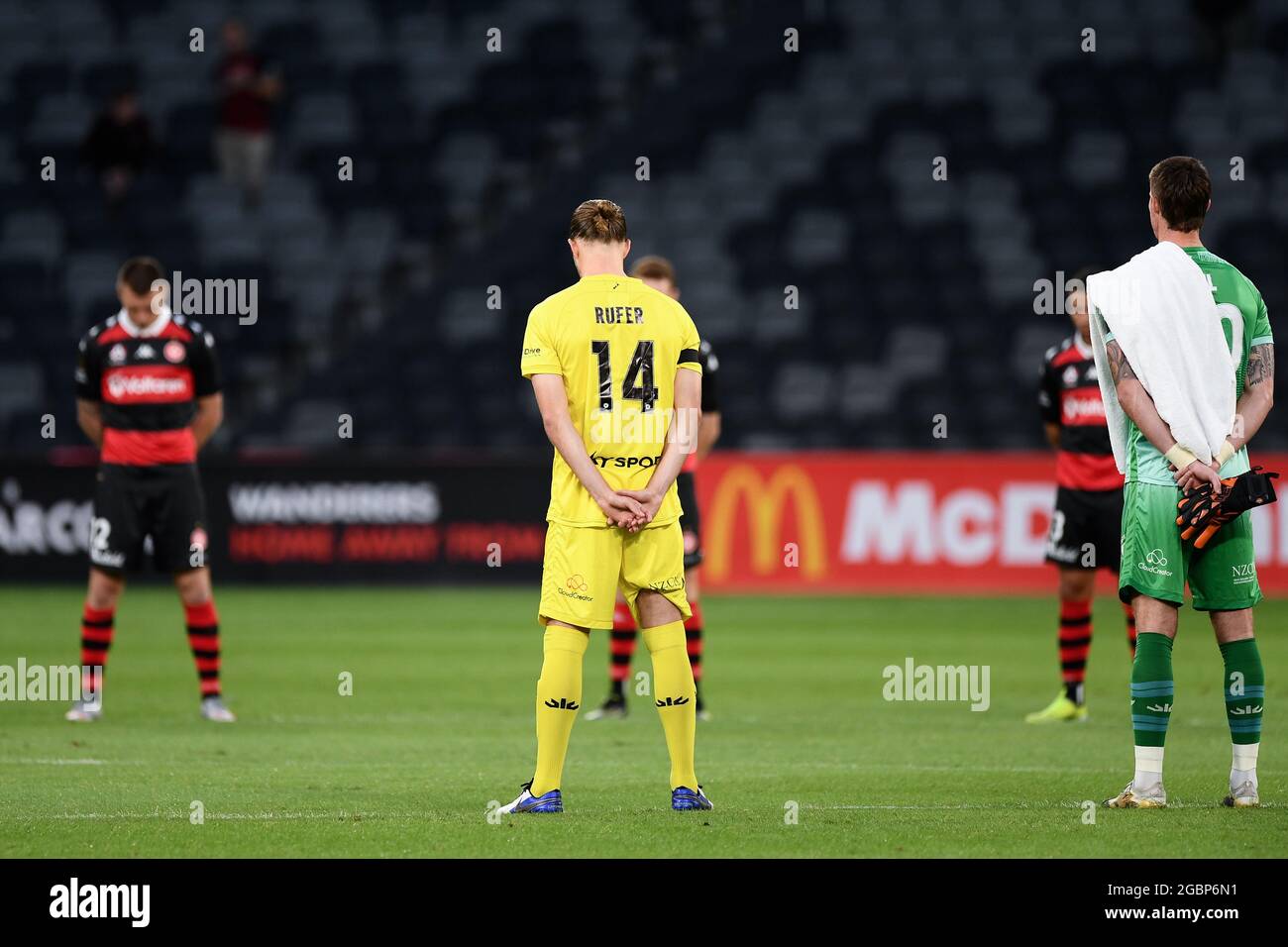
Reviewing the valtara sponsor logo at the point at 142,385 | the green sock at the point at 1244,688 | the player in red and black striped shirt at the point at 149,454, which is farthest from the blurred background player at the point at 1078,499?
the valtara sponsor logo at the point at 142,385

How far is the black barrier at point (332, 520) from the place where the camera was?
1981 cm

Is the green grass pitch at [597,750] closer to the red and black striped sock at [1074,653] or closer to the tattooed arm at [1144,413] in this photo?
the red and black striped sock at [1074,653]

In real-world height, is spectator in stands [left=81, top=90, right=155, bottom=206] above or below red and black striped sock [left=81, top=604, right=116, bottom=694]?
above

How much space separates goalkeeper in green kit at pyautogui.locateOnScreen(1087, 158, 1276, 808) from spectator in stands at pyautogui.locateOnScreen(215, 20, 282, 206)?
1938 cm

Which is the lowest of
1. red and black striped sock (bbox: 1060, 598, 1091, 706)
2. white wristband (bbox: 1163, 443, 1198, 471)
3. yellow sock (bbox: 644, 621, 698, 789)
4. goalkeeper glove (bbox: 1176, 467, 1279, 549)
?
red and black striped sock (bbox: 1060, 598, 1091, 706)

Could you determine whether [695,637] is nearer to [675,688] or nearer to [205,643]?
[205,643]

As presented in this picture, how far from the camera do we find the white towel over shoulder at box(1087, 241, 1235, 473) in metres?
7.16

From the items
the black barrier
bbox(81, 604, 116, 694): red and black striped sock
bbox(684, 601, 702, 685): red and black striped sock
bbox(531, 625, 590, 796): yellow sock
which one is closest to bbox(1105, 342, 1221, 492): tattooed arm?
bbox(531, 625, 590, 796): yellow sock

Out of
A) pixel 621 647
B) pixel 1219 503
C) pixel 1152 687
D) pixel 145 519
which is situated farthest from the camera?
pixel 621 647

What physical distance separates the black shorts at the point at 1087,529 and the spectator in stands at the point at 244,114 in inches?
636

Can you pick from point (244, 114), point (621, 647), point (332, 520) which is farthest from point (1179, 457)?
point (244, 114)

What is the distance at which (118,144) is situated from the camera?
985 inches

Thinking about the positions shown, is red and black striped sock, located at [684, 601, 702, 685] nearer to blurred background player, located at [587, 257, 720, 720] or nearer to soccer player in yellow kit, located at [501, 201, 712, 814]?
blurred background player, located at [587, 257, 720, 720]

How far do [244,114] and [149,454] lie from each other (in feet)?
49.0
